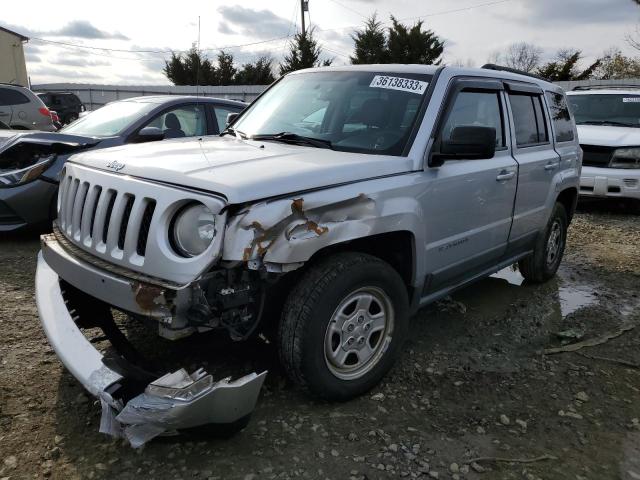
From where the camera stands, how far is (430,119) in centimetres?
336

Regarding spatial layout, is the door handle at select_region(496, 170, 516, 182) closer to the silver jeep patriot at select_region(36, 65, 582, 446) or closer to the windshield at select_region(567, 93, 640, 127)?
the silver jeep patriot at select_region(36, 65, 582, 446)

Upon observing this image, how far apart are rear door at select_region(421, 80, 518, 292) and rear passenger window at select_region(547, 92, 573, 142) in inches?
42.3

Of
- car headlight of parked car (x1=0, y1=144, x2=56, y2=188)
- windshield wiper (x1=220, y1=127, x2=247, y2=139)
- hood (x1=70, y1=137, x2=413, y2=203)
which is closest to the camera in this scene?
hood (x1=70, y1=137, x2=413, y2=203)

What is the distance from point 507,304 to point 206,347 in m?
2.68

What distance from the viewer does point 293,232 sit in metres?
2.50

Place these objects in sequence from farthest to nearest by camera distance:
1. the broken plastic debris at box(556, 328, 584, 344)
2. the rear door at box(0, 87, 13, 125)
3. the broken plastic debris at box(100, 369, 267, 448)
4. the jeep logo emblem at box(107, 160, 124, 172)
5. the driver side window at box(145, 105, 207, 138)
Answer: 1. the rear door at box(0, 87, 13, 125)
2. the driver side window at box(145, 105, 207, 138)
3. the broken plastic debris at box(556, 328, 584, 344)
4. the jeep logo emblem at box(107, 160, 124, 172)
5. the broken plastic debris at box(100, 369, 267, 448)

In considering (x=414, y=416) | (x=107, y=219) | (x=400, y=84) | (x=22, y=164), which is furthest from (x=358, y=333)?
(x=22, y=164)

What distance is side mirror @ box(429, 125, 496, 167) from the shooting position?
10.3 feet

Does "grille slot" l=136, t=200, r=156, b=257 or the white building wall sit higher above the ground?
the white building wall

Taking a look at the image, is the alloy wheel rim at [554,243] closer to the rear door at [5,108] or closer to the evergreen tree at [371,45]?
the rear door at [5,108]

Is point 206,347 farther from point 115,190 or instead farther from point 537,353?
point 537,353

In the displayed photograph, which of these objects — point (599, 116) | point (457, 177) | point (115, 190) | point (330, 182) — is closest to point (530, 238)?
point (457, 177)

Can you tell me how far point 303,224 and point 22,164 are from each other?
14.4 feet

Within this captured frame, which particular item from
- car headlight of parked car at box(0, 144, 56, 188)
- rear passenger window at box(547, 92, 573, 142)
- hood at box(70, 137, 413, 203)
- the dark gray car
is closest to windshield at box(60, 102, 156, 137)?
the dark gray car
